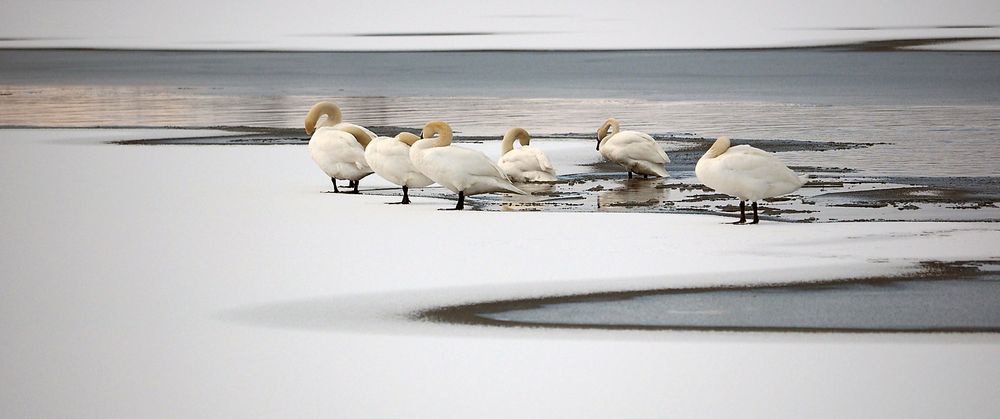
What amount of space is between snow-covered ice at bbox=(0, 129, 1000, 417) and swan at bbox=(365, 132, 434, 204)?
316 mm

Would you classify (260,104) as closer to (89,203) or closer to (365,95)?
(365,95)

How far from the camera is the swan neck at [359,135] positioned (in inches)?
506

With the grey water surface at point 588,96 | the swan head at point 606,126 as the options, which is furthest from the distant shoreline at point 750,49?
the swan head at point 606,126

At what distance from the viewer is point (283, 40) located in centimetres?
6550

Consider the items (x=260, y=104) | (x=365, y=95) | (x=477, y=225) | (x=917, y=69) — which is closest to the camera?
(x=477, y=225)

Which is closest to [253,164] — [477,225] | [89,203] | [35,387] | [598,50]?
[89,203]

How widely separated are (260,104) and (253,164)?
37.6 feet

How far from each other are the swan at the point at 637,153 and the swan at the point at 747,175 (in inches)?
122

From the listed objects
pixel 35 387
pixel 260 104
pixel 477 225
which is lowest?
pixel 35 387

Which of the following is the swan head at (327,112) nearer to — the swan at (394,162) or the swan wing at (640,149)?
the swan at (394,162)

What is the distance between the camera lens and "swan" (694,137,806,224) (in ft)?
33.4

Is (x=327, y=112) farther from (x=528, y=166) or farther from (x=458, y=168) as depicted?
(x=458, y=168)

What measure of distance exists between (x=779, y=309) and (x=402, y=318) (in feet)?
6.49

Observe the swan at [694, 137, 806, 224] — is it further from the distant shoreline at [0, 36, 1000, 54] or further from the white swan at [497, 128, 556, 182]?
the distant shoreline at [0, 36, 1000, 54]
